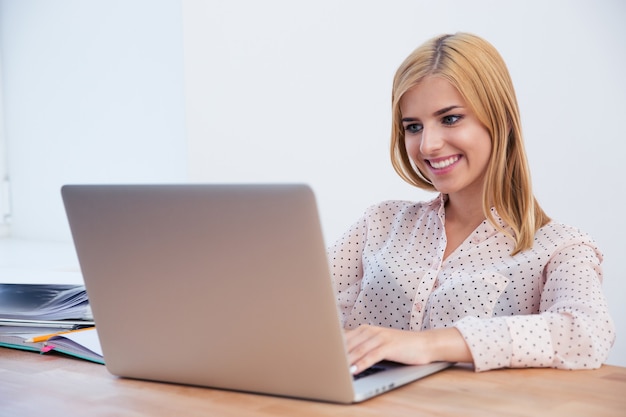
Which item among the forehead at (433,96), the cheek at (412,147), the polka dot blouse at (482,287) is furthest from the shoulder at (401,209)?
the forehead at (433,96)

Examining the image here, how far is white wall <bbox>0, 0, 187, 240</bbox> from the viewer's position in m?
3.58

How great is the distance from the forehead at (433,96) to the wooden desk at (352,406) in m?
0.58

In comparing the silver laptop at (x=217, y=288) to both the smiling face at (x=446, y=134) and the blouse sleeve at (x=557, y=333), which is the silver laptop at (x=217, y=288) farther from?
the smiling face at (x=446, y=134)

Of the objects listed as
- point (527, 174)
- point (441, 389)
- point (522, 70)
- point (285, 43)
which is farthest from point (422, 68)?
point (285, 43)

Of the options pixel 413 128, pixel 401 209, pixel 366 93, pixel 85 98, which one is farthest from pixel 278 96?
pixel 413 128

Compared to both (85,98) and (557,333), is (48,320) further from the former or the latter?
(85,98)

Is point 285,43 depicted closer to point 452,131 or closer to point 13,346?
point 452,131

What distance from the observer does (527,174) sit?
1649 millimetres

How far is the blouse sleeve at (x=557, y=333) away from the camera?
4.01ft

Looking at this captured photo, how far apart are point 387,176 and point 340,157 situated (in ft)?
0.78

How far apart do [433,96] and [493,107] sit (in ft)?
0.38

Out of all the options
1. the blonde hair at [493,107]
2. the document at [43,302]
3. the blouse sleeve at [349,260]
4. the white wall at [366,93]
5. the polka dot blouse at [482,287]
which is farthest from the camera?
the white wall at [366,93]

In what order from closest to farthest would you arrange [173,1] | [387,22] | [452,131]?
[452,131]
[387,22]
[173,1]

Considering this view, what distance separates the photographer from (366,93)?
330cm
